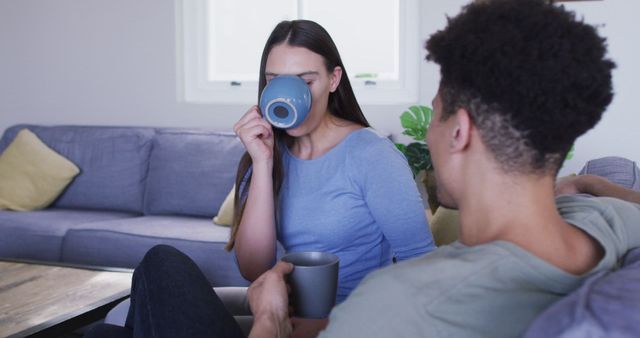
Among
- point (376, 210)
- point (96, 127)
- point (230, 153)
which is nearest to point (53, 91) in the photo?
point (96, 127)

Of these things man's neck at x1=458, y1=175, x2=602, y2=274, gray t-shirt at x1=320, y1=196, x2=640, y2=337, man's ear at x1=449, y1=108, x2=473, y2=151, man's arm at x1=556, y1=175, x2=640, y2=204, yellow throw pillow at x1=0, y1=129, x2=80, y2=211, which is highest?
man's ear at x1=449, y1=108, x2=473, y2=151

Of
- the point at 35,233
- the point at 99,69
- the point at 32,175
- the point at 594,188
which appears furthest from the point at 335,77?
the point at 99,69

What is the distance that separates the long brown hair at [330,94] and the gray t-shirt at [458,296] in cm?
79

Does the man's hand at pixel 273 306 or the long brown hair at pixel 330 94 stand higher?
the long brown hair at pixel 330 94

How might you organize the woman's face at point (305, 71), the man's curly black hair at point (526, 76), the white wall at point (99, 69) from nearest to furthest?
the man's curly black hair at point (526, 76) < the woman's face at point (305, 71) < the white wall at point (99, 69)

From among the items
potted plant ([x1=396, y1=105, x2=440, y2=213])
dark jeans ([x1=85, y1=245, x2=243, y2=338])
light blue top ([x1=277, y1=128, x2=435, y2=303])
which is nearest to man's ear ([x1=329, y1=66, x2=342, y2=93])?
light blue top ([x1=277, y1=128, x2=435, y2=303])

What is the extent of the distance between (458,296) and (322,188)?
0.76 m

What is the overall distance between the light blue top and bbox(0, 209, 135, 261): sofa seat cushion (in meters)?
1.91

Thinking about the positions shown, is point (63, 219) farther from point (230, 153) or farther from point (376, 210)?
point (376, 210)

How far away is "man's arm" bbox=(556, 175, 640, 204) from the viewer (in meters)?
1.16

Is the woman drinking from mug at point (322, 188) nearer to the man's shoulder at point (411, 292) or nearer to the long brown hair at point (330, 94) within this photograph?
the long brown hair at point (330, 94)

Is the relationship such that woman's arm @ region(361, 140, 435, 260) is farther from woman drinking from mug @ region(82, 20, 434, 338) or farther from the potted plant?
the potted plant

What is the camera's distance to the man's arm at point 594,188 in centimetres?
116

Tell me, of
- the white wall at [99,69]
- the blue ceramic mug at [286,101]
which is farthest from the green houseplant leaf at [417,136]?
the blue ceramic mug at [286,101]
